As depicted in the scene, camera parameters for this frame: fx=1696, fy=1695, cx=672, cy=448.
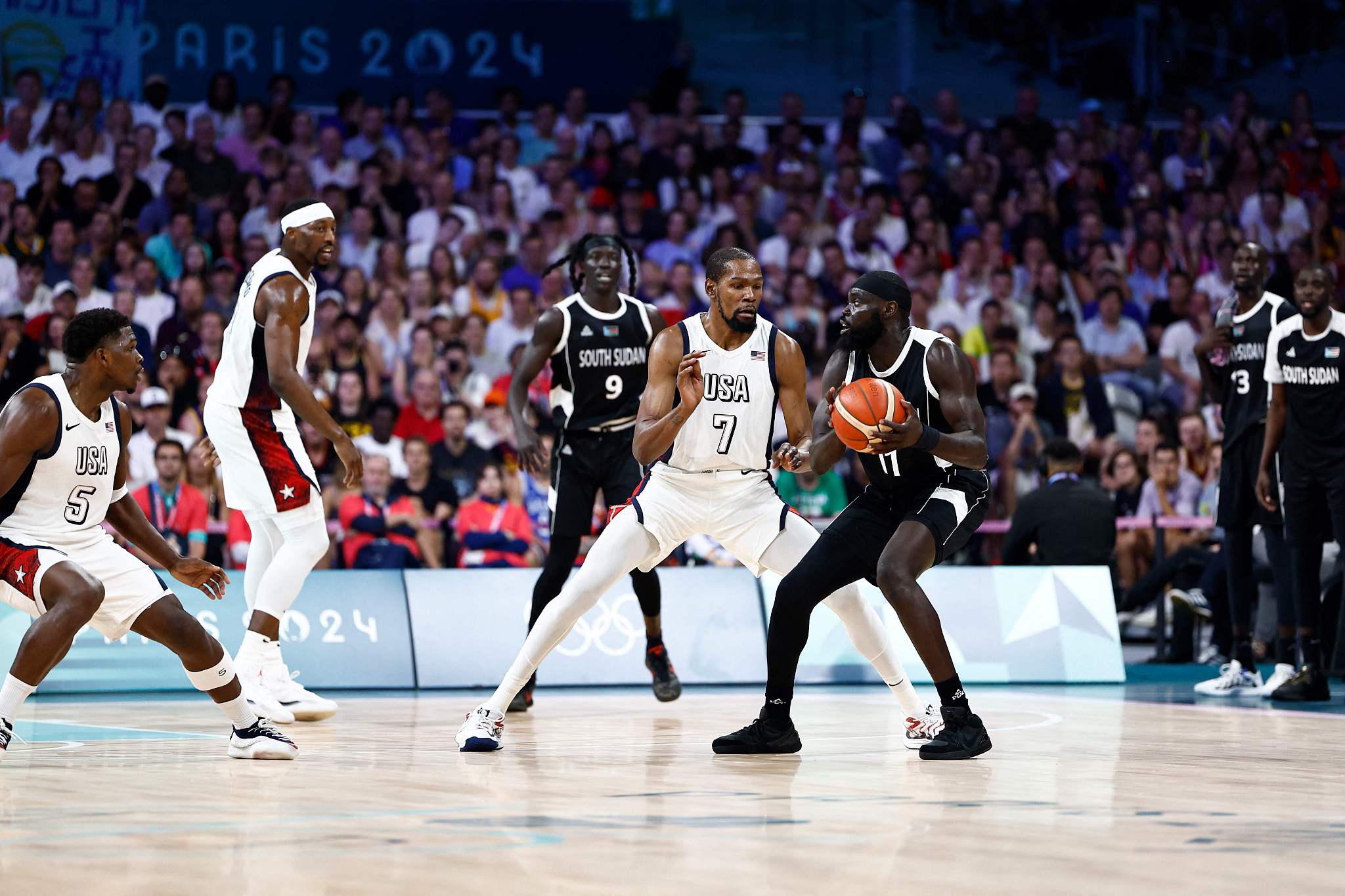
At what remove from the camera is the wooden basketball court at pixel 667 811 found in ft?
13.1

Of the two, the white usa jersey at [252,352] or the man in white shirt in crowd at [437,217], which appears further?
the man in white shirt in crowd at [437,217]

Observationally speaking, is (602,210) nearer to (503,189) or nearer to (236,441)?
(503,189)

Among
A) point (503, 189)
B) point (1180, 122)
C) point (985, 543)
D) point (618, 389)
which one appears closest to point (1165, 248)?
point (1180, 122)

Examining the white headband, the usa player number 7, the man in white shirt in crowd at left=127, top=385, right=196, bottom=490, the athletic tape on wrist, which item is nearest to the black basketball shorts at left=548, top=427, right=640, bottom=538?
the white headband

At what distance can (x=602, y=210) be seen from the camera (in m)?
17.0

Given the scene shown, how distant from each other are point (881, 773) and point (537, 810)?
5.05 feet

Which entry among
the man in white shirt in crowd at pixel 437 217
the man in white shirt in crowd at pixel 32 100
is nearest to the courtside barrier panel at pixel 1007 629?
the man in white shirt in crowd at pixel 437 217

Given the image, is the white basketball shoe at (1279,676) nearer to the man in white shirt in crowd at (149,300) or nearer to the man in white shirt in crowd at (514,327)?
the man in white shirt in crowd at (514,327)

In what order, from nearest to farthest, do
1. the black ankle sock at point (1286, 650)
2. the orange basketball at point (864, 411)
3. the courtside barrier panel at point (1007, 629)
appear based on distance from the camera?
1. the orange basketball at point (864, 411)
2. the black ankle sock at point (1286, 650)
3. the courtside barrier panel at point (1007, 629)

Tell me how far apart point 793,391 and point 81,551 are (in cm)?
298

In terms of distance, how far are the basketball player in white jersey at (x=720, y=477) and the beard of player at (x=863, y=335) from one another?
15.0 inches

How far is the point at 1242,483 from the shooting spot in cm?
1024

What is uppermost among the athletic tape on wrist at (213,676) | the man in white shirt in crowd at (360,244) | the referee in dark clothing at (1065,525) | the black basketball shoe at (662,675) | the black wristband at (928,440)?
the man in white shirt in crowd at (360,244)

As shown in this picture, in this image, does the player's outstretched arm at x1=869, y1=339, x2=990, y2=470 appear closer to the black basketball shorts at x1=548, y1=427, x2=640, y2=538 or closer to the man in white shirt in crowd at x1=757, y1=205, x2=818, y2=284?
the black basketball shorts at x1=548, y1=427, x2=640, y2=538
